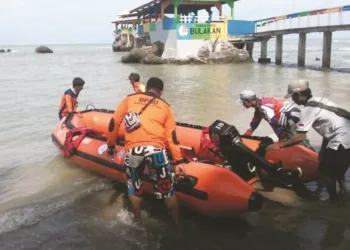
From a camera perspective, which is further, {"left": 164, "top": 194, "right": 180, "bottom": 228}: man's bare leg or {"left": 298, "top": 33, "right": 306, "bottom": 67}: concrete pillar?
{"left": 298, "top": 33, "right": 306, "bottom": 67}: concrete pillar

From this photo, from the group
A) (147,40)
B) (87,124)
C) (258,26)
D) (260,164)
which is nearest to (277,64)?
(258,26)

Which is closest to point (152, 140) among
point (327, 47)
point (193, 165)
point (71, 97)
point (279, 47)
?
point (193, 165)

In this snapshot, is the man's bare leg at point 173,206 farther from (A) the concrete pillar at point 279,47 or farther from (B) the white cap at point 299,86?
(A) the concrete pillar at point 279,47

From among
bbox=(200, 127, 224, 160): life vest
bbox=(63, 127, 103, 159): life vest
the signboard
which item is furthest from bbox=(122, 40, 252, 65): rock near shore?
bbox=(200, 127, 224, 160): life vest

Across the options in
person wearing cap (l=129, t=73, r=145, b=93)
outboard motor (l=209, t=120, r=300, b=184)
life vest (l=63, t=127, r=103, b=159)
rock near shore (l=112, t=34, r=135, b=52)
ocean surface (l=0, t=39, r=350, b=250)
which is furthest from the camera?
rock near shore (l=112, t=34, r=135, b=52)

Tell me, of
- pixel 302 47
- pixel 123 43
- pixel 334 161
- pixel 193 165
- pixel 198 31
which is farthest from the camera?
pixel 123 43

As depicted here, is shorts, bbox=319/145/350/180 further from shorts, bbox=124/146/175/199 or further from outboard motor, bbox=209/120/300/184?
shorts, bbox=124/146/175/199

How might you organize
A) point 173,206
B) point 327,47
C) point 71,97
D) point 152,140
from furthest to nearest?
point 327,47 < point 71,97 < point 173,206 < point 152,140

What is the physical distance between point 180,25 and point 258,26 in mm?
6832

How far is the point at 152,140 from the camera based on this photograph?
12.7ft

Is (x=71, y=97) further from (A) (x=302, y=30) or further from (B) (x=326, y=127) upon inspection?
(A) (x=302, y=30)

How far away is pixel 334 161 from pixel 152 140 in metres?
2.01

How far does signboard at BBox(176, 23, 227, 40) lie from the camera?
1125 inches

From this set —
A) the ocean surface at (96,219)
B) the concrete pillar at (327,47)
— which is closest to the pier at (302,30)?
the concrete pillar at (327,47)
